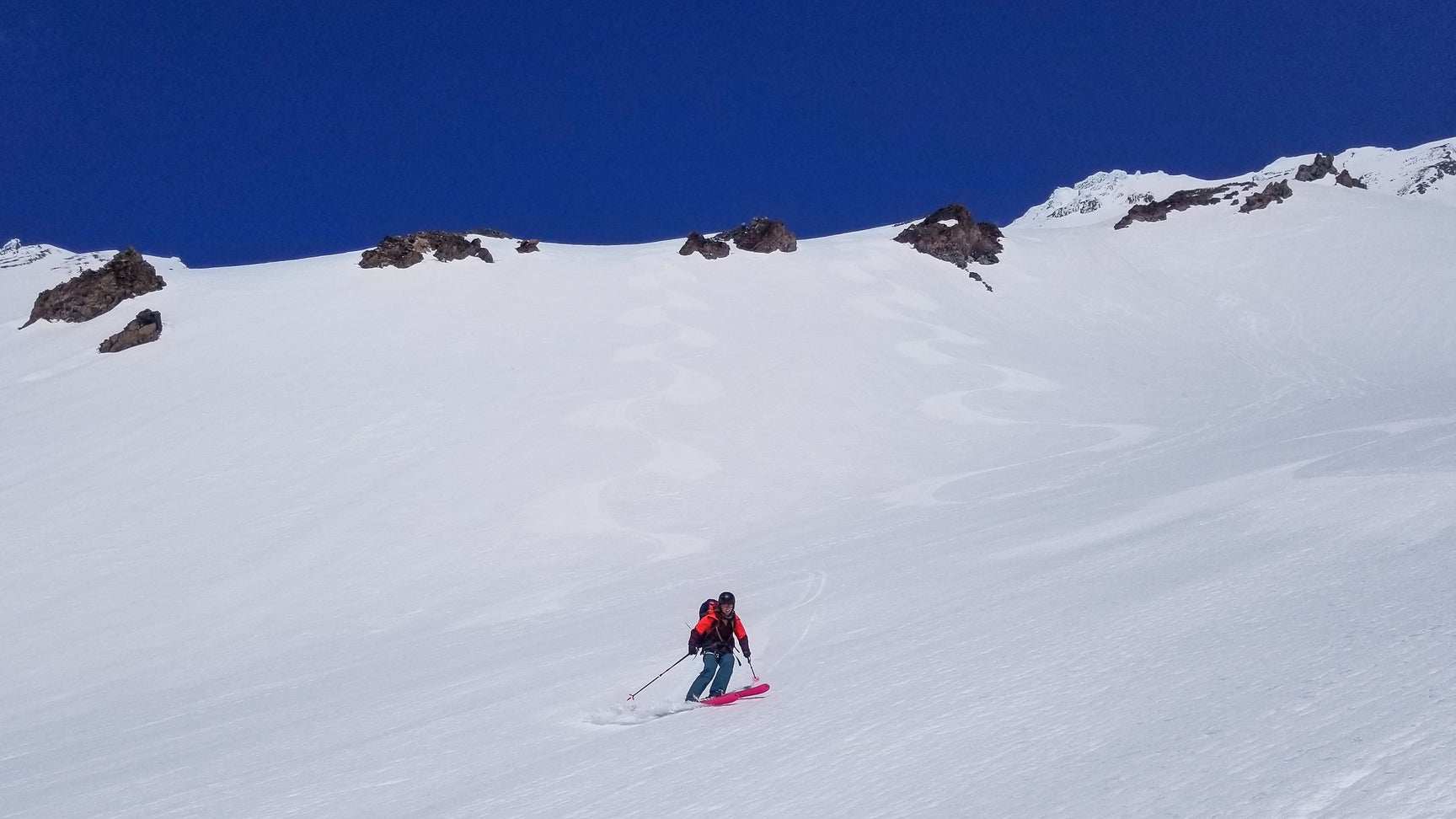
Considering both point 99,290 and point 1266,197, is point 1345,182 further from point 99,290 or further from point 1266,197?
point 99,290

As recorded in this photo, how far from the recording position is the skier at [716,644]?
31.4 feet

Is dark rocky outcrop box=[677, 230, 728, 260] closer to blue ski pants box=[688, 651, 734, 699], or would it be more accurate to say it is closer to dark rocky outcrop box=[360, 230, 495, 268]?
dark rocky outcrop box=[360, 230, 495, 268]

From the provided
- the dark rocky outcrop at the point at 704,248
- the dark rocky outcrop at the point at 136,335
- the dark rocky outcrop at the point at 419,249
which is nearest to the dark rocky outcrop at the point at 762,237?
the dark rocky outcrop at the point at 704,248

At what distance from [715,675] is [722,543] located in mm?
9664

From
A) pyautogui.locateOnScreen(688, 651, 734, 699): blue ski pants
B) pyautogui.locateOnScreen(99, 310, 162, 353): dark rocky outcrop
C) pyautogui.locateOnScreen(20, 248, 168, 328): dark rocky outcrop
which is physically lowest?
pyautogui.locateOnScreen(688, 651, 734, 699): blue ski pants

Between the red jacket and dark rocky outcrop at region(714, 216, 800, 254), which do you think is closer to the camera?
the red jacket

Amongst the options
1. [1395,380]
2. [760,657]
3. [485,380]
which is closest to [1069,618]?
[760,657]

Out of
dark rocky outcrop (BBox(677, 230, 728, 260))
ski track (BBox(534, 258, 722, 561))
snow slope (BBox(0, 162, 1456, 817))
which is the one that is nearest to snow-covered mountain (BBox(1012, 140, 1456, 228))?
dark rocky outcrop (BBox(677, 230, 728, 260))

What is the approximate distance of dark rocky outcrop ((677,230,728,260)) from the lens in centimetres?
4297

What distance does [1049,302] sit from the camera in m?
45.7

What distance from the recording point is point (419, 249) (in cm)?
3981

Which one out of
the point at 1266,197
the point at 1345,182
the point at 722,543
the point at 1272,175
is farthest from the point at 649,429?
the point at 1272,175

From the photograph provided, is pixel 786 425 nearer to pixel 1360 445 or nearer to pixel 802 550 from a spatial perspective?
pixel 802 550

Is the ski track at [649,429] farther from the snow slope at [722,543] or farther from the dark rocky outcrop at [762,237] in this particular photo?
the dark rocky outcrop at [762,237]
